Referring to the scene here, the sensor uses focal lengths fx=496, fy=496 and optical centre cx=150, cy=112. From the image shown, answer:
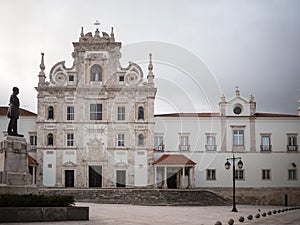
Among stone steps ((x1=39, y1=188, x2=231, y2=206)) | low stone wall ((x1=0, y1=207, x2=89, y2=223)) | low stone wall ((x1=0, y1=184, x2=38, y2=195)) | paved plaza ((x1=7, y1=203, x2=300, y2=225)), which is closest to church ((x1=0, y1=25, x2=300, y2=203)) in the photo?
stone steps ((x1=39, y1=188, x2=231, y2=206))

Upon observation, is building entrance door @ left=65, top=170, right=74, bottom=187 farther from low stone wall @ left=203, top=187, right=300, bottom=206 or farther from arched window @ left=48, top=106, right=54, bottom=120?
low stone wall @ left=203, top=187, right=300, bottom=206

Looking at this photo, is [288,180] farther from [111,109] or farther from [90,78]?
[90,78]

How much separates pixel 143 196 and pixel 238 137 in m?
13.4

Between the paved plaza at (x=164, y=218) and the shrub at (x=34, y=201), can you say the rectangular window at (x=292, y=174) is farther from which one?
the shrub at (x=34, y=201)

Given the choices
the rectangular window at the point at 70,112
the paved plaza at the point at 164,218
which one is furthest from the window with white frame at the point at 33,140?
the paved plaza at the point at 164,218

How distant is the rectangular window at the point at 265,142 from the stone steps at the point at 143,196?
29.1 feet

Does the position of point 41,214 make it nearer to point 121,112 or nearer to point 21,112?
point 121,112

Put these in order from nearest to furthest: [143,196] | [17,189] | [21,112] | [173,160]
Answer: [17,189]
[143,196]
[173,160]
[21,112]

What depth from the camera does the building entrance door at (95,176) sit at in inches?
1804

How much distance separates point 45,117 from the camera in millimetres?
45969

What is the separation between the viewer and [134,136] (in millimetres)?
46031

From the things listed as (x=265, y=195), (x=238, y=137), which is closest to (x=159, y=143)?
(x=238, y=137)

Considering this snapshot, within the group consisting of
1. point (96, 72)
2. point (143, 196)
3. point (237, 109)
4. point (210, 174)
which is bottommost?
point (143, 196)

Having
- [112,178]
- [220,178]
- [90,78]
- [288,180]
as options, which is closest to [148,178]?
[112,178]
